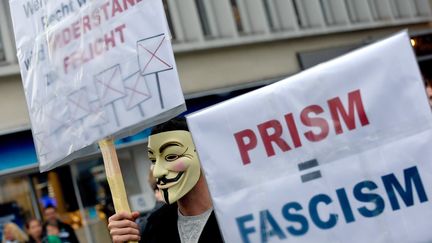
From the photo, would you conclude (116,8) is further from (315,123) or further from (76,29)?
(315,123)

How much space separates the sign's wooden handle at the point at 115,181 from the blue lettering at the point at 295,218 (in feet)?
2.19

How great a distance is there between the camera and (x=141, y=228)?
11.1 feet

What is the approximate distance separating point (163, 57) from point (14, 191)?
8.15m

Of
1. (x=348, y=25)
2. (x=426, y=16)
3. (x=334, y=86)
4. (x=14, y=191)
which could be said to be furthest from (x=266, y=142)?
(x=426, y=16)

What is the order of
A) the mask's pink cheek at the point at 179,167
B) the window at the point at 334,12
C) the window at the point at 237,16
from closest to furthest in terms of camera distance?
1. the mask's pink cheek at the point at 179,167
2. the window at the point at 237,16
3. the window at the point at 334,12

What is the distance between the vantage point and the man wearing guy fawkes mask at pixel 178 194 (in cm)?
320

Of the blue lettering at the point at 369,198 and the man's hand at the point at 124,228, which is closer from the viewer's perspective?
the blue lettering at the point at 369,198

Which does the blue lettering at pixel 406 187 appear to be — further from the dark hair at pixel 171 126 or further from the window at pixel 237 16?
the window at pixel 237 16

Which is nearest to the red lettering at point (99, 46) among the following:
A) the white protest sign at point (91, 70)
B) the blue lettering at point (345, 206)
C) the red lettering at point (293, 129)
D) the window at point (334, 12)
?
the white protest sign at point (91, 70)

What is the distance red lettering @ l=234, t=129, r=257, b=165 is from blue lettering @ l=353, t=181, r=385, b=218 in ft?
1.31

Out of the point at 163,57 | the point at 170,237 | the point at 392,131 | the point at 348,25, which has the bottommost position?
the point at 170,237

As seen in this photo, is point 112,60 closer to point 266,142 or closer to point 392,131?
point 266,142

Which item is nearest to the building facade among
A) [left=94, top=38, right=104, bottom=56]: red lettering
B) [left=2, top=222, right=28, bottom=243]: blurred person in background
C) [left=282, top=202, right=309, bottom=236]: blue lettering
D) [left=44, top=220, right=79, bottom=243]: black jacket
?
[left=2, top=222, right=28, bottom=243]: blurred person in background

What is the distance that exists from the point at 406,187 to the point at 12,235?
855cm
